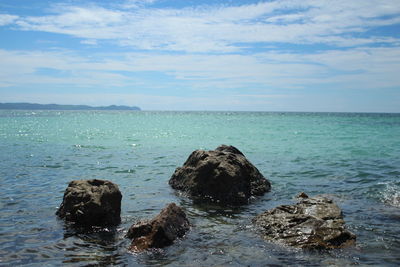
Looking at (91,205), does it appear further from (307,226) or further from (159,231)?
(307,226)

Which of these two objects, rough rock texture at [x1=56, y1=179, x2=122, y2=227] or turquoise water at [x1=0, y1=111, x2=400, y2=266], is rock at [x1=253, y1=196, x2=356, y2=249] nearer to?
turquoise water at [x1=0, y1=111, x2=400, y2=266]

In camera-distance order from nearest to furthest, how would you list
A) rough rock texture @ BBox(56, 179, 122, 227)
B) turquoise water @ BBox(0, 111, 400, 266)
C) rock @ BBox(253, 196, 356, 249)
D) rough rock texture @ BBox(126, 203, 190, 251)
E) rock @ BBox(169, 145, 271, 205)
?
turquoise water @ BBox(0, 111, 400, 266) → rough rock texture @ BBox(126, 203, 190, 251) → rock @ BBox(253, 196, 356, 249) → rough rock texture @ BBox(56, 179, 122, 227) → rock @ BBox(169, 145, 271, 205)

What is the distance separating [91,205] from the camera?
10.4 meters

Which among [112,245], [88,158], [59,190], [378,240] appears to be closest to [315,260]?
[378,240]

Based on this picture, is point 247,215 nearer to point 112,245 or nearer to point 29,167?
point 112,245

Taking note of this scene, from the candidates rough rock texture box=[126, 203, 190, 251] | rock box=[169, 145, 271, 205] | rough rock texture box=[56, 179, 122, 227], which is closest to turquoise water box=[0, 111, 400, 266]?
rough rock texture box=[126, 203, 190, 251]

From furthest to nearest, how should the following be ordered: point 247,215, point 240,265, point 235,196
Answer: point 235,196, point 247,215, point 240,265

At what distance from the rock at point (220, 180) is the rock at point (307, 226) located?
2.75 metres

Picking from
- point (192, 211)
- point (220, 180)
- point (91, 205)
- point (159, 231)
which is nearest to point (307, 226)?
point (159, 231)

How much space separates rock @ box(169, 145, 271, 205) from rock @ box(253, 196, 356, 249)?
2746 millimetres

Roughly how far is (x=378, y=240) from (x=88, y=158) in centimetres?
2042

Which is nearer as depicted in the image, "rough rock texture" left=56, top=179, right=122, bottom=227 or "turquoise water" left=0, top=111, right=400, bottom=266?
"turquoise water" left=0, top=111, right=400, bottom=266

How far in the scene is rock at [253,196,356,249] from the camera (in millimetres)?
9000

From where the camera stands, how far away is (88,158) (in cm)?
2562
